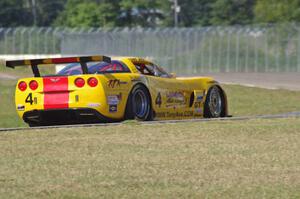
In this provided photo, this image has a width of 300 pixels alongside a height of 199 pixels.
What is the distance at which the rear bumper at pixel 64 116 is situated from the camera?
50.0 ft

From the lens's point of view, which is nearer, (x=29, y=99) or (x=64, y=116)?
(x=64, y=116)

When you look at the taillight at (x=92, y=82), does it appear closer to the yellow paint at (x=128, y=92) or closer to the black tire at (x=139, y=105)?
the yellow paint at (x=128, y=92)

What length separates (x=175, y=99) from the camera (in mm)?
16938

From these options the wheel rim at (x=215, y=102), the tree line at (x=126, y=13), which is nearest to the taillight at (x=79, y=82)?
the wheel rim at (x=215, y=102)

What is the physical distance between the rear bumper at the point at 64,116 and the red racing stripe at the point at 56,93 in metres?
0.10

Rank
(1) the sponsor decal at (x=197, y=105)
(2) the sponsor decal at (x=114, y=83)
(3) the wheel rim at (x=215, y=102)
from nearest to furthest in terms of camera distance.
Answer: (2) the sponsor decal at (x=114, y=83)
(1) the sponsor decal at (x=197, y=105)
(3) the wheel rim at (x=215, y=102)

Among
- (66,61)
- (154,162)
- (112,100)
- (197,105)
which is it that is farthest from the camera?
(197,105)

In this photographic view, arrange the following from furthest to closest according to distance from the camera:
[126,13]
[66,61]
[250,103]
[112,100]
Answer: [126,13] < [250,103] < [112,100] < [66,61]

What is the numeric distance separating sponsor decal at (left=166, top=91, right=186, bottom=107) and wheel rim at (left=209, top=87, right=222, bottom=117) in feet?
3.17

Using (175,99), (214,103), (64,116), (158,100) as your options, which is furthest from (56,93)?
(214,103)

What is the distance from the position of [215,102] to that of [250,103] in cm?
707

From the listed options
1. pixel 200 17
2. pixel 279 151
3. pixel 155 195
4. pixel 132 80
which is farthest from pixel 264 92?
pixel 200 17

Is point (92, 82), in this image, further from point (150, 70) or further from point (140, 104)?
point (150, 70)

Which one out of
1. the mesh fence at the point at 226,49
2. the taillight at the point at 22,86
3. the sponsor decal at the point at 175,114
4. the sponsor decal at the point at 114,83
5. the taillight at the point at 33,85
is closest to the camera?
the sponsor decal at the point at 114,83
